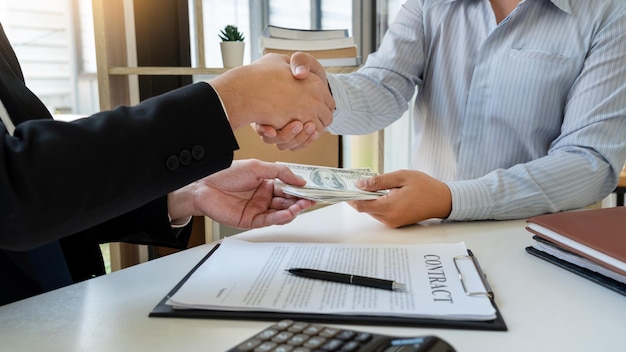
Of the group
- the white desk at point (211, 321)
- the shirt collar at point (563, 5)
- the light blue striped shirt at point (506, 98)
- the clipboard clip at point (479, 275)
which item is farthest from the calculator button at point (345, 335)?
the shirt collar at point (563, 5)

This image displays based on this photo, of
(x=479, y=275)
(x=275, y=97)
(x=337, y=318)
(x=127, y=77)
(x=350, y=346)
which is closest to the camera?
(x=350, y=346)

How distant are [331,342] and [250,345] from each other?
0.07m

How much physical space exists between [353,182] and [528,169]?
0.36 meters

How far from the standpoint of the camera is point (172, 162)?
26.8 inches

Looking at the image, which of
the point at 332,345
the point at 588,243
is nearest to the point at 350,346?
the point at 332,345

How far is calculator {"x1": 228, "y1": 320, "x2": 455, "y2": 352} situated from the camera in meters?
0.44

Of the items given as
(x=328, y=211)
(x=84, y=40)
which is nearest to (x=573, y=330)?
(x=328, y=211)

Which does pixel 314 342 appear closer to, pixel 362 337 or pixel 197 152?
pixel 362 337

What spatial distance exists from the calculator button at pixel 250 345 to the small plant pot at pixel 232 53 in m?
1.74

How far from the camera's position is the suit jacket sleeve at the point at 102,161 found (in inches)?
23.6

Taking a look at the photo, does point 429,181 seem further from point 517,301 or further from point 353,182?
point 517,301

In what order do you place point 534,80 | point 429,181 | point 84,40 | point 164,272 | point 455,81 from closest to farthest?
point 164,272, point 429,181, point 534,80, point 455,81, point 84,40

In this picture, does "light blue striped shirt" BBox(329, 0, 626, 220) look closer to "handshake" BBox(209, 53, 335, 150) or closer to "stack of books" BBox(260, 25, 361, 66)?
"handshake" BBox(209, 53, 335, 150)

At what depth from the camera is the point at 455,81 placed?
1439 mm
